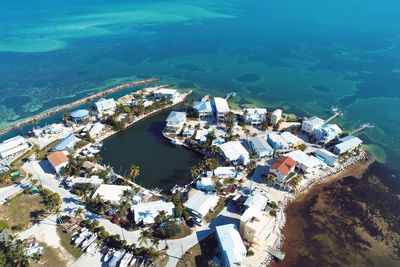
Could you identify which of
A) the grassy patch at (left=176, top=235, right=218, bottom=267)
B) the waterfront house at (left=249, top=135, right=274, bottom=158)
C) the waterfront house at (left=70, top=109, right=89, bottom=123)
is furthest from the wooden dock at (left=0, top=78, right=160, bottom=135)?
the grassy patch at (left=176, top=235, right=218, bottom=267)

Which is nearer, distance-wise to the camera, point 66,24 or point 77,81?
point 77,81

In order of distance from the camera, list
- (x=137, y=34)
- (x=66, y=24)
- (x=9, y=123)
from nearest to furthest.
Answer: (x=9, y=123)
(x=137, y=34)
(x=66, y=24)

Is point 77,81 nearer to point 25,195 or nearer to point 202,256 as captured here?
point 25,195

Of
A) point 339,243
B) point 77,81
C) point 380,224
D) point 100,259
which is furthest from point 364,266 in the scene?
point 77,81

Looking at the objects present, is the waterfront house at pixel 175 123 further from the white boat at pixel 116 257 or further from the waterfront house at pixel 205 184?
the white boat at pixel 116 257

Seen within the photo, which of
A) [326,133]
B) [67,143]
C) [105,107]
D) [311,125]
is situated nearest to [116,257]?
[67,143]

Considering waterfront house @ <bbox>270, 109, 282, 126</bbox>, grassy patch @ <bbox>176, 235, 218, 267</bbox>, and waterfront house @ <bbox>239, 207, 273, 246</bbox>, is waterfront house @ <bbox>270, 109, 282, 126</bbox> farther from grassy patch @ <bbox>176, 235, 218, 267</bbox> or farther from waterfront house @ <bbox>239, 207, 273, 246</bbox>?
grassy patch @ <bbox>176, 235, 218, 267</bbox>
